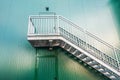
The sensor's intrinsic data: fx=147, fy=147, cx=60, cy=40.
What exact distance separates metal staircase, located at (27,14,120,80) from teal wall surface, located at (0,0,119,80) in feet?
1.81

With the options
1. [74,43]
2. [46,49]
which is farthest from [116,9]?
[46,49]

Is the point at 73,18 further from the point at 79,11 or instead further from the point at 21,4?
the point at 21,4

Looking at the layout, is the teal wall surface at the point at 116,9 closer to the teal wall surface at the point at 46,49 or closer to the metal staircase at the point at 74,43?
the teal wall surface at the point at 46,49

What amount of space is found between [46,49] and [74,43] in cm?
197

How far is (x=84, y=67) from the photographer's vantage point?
738 cm

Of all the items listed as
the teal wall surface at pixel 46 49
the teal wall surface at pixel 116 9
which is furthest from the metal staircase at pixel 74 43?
the teal wall surface at pixel 116 9

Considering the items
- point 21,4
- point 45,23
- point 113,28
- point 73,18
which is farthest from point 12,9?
point 113,28

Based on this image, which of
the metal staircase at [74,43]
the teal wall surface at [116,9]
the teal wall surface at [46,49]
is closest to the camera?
the metal staircase at [74,43]

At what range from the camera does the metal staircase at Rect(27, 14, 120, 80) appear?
18.6 feet

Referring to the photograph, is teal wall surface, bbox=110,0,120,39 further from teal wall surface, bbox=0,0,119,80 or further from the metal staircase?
the metal staircase

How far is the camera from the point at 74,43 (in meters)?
6.07

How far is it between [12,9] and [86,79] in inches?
217

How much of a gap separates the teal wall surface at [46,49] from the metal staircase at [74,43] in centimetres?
55

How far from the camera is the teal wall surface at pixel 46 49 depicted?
727 centimetres
